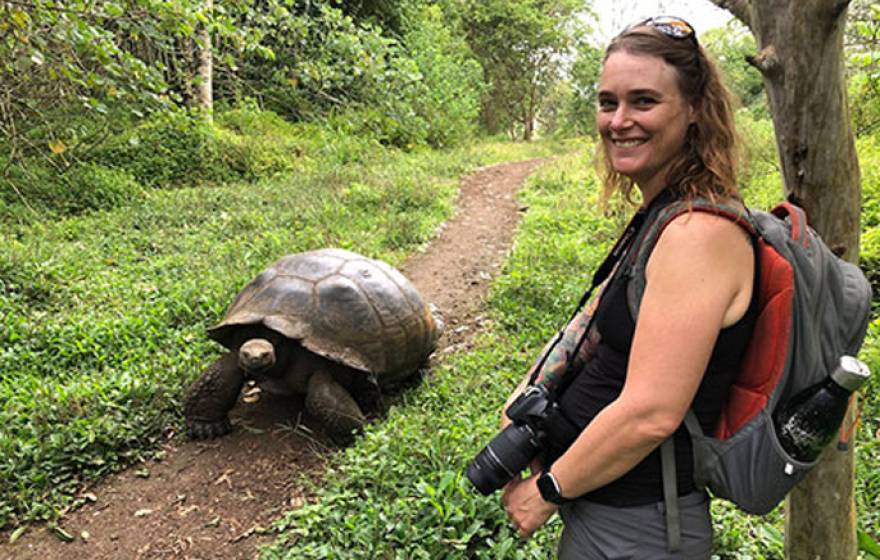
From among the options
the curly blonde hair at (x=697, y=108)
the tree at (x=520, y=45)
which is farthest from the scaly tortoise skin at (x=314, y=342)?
the tree at (x=520, y=45)

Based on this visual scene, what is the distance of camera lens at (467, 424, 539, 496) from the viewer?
1.51m

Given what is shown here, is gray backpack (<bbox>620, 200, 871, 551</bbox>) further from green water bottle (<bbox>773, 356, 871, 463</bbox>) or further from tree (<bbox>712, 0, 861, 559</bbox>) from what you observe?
tree (<bbox>712, 0, 861, 559</bbox>)

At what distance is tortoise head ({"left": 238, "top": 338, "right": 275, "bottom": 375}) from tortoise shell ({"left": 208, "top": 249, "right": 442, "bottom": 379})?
15 centimetres

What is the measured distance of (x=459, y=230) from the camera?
8.66 metres

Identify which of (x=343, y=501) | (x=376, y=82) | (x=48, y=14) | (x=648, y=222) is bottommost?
(x=343, y=501)

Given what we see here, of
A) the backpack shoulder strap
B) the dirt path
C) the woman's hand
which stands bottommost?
the dirt path

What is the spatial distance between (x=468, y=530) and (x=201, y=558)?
1400mm

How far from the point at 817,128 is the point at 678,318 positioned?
2.47 ft

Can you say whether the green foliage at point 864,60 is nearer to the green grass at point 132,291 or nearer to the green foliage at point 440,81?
the green grass at point 132,291

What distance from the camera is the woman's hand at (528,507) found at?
1445 mm

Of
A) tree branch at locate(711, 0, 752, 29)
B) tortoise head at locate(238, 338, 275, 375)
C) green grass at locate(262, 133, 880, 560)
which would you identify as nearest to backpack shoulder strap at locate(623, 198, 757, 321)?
tree branch at locate(711, 0, 752, 29)

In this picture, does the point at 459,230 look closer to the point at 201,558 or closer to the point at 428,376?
the point at 428,376

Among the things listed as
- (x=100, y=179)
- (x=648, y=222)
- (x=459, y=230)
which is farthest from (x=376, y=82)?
(x=100, y=179)

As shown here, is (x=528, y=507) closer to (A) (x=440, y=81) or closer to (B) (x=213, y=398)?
(B) (x=213, y=398)
